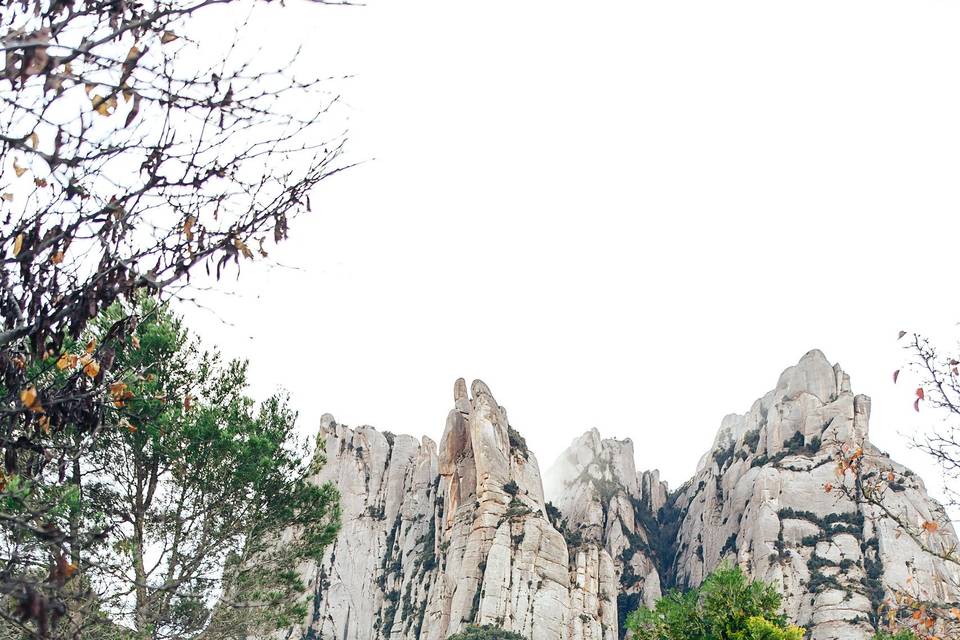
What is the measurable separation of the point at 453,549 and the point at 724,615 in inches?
2145

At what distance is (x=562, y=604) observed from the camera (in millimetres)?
69875

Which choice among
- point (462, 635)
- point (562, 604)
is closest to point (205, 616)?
point (462, 635)

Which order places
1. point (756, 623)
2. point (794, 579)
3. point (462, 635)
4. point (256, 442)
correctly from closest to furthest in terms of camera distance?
point (256, 442) < point (756, 623) < point (462, 635) < point (794, 579)

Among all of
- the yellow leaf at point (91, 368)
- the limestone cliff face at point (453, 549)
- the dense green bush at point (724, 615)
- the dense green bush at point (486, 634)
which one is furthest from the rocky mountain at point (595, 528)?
the yellow leaf at point (91, 368)

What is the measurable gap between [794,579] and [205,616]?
67.0 metres

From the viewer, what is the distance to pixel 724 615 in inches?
978

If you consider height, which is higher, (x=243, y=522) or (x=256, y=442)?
(x=256, y=442)

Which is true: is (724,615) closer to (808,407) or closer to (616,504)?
(808,407)

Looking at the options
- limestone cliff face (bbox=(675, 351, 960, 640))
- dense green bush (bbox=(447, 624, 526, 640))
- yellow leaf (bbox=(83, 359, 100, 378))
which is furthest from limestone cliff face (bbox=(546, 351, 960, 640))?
yellow leaf (bbox=(83, 359, 100, 378))

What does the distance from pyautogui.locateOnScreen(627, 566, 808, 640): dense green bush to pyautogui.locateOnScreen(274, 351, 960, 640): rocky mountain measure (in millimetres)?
36209

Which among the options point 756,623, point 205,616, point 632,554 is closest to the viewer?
point 205,616

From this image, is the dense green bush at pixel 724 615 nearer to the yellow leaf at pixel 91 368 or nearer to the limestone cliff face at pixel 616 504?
the yellow leaf at pixel 91 368

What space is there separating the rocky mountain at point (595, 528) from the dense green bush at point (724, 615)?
3621 cm

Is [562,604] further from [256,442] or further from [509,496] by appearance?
[256,442]
